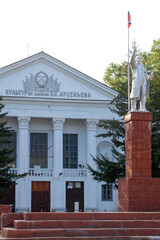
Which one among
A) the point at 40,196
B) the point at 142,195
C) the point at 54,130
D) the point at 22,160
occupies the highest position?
the point at 54,130

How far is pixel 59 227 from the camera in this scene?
715 inches

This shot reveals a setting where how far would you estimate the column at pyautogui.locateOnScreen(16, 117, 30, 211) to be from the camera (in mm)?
44897

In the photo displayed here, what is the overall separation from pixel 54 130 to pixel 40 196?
5.31 meters

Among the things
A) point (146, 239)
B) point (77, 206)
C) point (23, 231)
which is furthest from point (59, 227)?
point (77, 206)

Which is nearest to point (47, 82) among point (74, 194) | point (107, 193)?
point (74, 194)

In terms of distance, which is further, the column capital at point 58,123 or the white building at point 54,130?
the column capital at point 58,123

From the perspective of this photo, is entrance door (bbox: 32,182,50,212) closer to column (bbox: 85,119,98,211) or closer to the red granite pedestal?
column (bbox: 85,119,98,211)

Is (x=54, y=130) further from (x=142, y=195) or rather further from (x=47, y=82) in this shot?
(x=142, y=195)

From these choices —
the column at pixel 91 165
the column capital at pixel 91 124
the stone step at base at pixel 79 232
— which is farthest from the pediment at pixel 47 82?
the stone step at base at pixel 79 232

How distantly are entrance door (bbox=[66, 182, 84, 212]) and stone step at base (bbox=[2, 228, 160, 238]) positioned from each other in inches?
1135

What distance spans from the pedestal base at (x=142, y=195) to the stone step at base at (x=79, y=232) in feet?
8.76

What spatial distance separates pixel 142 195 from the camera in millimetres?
20859

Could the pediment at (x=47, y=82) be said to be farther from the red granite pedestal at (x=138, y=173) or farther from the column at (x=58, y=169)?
the red granite pedestal at (x=138, y=173)

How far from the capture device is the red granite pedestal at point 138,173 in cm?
2083
